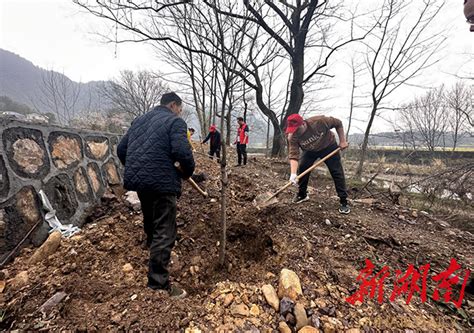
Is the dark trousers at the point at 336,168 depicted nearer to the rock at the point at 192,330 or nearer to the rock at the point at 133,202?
the rock at the point at 133,202

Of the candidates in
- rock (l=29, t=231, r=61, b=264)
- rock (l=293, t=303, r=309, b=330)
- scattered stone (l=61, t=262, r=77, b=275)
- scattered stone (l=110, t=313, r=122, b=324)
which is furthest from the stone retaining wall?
rock (l=293, t=303, r=309, b=330)

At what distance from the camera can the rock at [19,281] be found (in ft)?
5.08

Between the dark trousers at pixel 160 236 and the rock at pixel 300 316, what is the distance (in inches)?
40.7

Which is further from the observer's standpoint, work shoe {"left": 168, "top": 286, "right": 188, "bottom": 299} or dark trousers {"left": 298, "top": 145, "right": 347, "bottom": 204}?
dark trousers {"left": 298, "top": 145, "right": 347, "bottom": 204}

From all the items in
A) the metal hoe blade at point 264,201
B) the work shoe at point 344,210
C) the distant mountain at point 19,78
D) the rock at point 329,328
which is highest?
the distant mountain at point 19,78

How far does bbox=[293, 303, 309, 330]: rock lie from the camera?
4.49 ft

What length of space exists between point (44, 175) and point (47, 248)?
83cm

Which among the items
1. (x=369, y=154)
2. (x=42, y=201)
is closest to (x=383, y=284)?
(x=42, y=201)

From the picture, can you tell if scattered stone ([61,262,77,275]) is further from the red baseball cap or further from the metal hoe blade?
the red baseball cap

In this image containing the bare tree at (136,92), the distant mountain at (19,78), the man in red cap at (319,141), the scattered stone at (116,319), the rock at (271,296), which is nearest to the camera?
the scattered stone at (116,319)

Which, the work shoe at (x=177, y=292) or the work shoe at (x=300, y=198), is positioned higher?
the work shoe at (x=300, y=198)

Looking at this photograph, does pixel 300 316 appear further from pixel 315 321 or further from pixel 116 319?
pixel 116 319

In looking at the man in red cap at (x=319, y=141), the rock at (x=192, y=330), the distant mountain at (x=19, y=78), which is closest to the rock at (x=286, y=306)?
the rock at (x=192, y=330)

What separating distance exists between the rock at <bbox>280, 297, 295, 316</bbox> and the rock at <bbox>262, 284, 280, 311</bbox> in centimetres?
4
